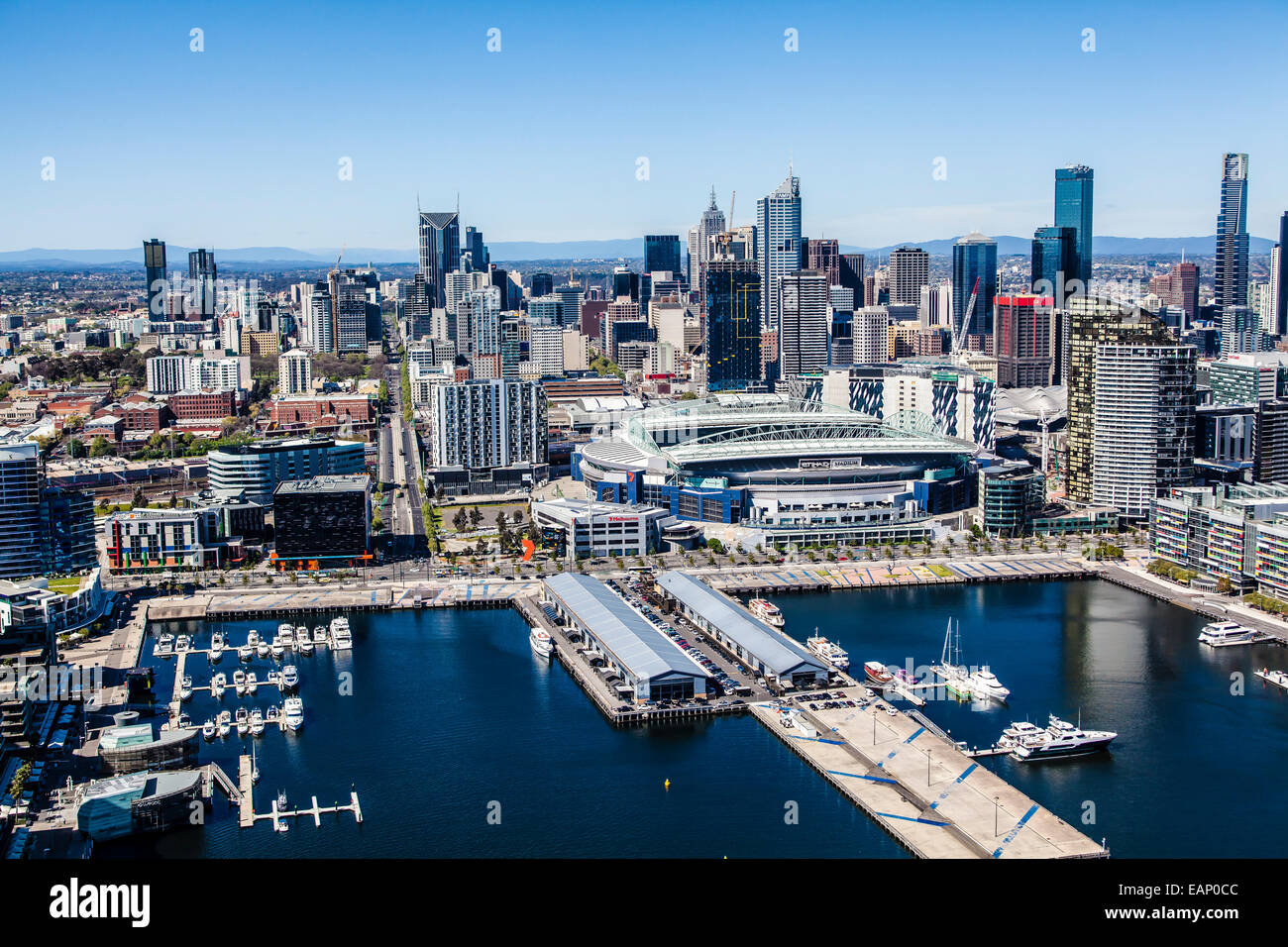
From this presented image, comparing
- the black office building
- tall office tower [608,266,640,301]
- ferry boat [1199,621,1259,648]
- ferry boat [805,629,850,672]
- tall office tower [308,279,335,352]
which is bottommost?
ferry boat [1199,621,1259,648]

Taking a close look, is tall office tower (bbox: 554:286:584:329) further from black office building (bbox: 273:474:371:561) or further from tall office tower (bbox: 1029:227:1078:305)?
black office building (bbox: 273:474:371:561)

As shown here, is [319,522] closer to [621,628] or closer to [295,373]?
[621,628]

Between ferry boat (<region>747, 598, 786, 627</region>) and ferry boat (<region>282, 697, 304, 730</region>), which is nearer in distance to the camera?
ferry boat (<region>282, 697, 304, 730</region>)

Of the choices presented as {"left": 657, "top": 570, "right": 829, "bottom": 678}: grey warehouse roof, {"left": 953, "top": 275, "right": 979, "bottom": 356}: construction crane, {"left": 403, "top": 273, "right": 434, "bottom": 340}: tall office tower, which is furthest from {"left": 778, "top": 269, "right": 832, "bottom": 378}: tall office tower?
{"left": 657, "top": 570, "right": 829, "bottom": 678}: grey warehouse roof

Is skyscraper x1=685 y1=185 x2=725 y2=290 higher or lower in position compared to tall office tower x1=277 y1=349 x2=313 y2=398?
higher

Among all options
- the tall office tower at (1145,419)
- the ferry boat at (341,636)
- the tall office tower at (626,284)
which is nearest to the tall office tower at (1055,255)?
the tall office tower at (626,284)

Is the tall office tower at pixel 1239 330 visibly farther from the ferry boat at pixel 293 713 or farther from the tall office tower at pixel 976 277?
the ferry boat at pixel 293 713
